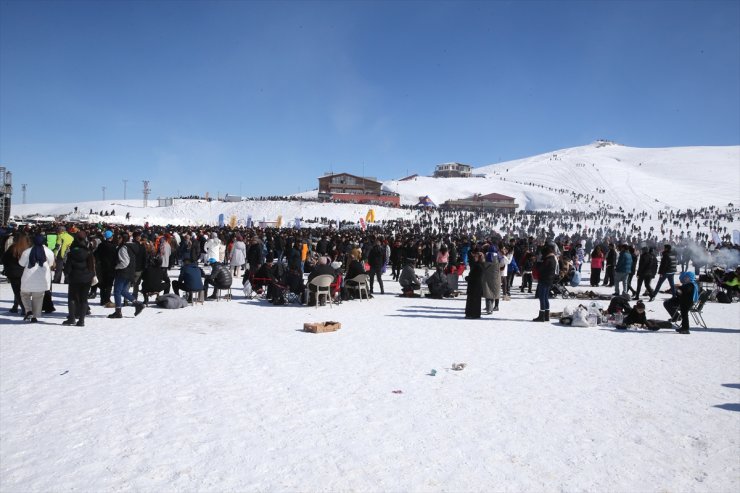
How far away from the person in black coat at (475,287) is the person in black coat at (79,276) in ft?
22.5

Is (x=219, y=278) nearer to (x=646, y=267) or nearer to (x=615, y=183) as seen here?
(x=646, y=267)

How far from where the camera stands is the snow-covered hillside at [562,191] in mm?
60612

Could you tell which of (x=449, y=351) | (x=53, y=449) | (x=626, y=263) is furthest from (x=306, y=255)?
(x=53, y=449)

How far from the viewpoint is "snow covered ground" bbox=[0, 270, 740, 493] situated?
3596mm

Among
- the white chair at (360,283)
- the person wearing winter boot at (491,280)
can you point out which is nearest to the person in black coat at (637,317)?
the person wearing winter boot at (491,280)

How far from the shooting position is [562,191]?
92.2 meters

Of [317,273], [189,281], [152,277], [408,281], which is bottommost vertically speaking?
[408,281]

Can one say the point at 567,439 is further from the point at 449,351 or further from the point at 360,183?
the point at 360,183

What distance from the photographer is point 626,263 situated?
1294 centimetres

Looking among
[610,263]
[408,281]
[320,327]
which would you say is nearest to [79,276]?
[320,327]

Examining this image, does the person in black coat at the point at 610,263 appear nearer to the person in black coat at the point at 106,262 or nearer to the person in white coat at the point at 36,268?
the person in black coat at the point at 106,262

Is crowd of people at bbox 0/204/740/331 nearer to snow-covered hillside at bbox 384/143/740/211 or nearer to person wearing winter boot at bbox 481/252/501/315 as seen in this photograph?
person wearing winter boot at bbox 481/252/501/315

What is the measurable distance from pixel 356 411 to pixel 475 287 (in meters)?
6.00

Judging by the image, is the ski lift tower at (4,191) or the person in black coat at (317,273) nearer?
the person in black coat at (317,273)
